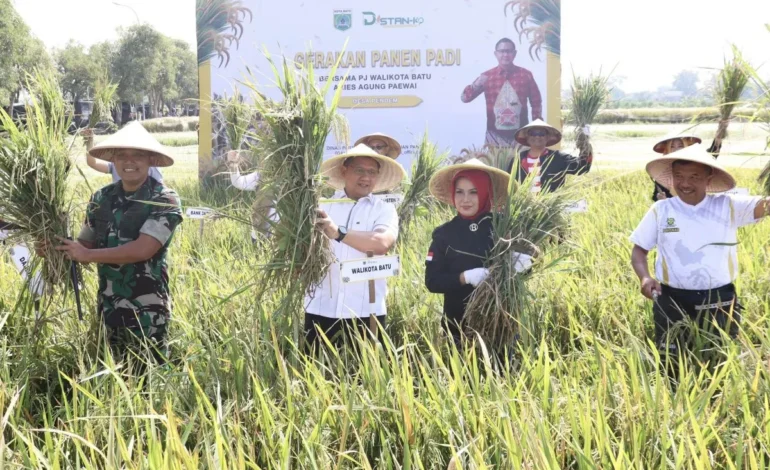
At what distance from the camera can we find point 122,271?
2920 mm

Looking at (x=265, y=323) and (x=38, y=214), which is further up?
(x=38, y=214)

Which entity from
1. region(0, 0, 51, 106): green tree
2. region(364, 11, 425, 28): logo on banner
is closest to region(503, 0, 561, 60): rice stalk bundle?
region(364, 11, 425, 28): logo on banner

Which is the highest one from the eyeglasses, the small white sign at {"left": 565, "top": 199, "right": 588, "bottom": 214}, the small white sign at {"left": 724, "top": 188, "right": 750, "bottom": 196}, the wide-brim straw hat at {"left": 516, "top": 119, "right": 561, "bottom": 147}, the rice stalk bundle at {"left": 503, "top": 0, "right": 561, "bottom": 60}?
the rice stalk bundle at {"left": 503, "top": 0, "right": 561, "bottom": 60}

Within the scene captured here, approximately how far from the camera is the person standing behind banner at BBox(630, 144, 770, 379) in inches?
113

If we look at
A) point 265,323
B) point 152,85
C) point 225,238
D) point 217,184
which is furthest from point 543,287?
point 152,85

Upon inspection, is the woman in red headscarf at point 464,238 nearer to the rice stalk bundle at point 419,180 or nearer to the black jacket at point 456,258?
the black jacket at point 456,258

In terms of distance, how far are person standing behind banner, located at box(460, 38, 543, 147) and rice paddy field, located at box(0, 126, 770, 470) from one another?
5.38 metres

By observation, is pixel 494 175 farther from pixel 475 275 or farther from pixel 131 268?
pixel 131 268

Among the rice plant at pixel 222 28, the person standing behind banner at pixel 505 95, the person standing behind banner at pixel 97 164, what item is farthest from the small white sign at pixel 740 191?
the rice plant at pixel 222 28

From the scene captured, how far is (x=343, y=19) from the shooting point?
9.02m

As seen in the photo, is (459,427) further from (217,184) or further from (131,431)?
(217,184)

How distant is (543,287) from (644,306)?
0.53 meters

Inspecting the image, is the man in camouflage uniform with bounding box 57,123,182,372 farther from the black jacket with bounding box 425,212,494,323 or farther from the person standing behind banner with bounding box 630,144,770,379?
the person standing behind banner with bounding box 630,144,770,379

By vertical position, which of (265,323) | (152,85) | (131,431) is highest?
(152,85)
